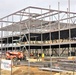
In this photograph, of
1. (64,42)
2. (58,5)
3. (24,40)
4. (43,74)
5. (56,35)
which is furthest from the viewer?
(24,40)

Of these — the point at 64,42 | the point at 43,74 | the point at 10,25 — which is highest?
the point at 10,25

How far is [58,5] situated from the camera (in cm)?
4288

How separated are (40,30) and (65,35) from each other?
246 inches

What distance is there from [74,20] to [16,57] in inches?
544

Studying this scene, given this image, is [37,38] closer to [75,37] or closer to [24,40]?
[24,40]

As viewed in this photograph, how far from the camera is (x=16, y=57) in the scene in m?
40.8

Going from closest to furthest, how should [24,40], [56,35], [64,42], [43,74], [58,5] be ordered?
[43,74] < [64,42] < [58,5] < [56,35] < [24,40]

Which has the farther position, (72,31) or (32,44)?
(32,44)

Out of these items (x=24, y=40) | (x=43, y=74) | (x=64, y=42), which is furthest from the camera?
Result: (x=24, y=40)

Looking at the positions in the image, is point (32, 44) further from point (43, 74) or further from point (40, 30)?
point (43, 74)

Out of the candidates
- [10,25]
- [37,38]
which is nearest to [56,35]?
[37,38]

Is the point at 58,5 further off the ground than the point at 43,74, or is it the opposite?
the point at 58,5

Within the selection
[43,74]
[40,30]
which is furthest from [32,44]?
[43,74]

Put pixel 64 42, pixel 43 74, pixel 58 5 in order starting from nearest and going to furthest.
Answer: pixel 43 74 < pixel 64 42 < pixel 58 5
